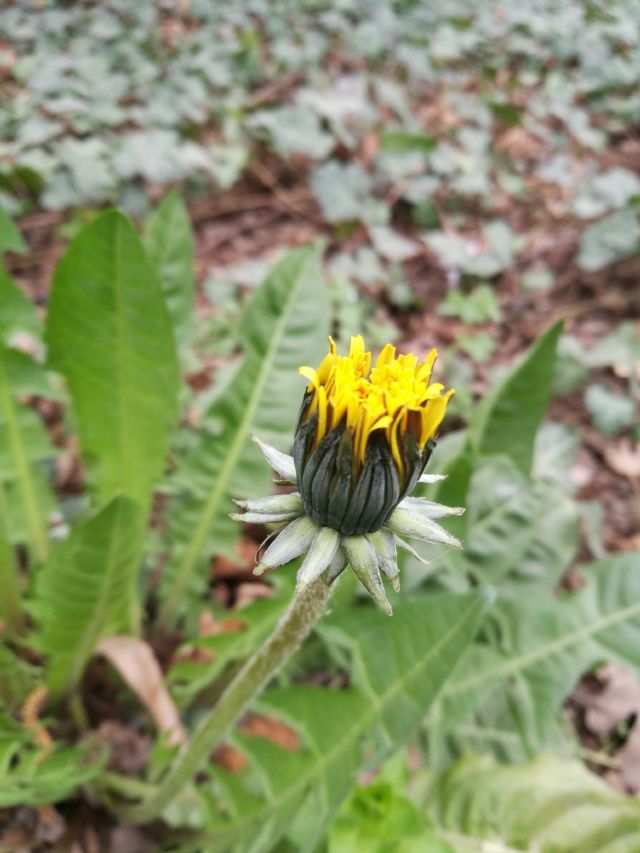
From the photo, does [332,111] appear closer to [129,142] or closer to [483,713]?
[129,142]

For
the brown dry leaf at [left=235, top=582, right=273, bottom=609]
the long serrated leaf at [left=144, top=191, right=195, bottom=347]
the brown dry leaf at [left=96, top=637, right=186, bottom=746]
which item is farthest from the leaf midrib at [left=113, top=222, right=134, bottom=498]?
the brown dry leaf at [left=235, top=582, right=273, bottom=609]

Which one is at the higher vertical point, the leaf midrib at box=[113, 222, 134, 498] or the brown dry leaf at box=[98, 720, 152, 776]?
the leaf midrib at box=[113, 222, 134, 498]

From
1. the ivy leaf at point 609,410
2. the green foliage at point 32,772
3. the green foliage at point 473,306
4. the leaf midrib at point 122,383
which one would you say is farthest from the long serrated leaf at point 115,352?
the ivy leaf at point 609,410

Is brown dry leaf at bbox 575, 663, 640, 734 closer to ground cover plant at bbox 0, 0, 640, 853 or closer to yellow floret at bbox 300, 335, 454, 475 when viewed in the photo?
ground cover plant at bbox 0, 0, 640, 853

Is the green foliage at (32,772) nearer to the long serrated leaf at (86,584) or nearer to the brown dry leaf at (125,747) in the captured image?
the long serrated leaf at (86,584)

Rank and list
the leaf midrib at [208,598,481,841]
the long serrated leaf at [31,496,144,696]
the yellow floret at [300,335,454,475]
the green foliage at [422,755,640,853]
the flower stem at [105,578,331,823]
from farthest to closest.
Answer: the green foliage at [422,755,640,853], the leaf midrib at [208,598,481,841], the long serrated leaf at [31,496,144,696], the flower stem at [105,578,331,823], the yellow floret at [300,335,454,475]

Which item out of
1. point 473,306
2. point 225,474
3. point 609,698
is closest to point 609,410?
point 473,306

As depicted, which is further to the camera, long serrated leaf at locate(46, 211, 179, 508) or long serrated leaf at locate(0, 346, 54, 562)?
long serrated leaf at locate(0, 346, 54, 562)
